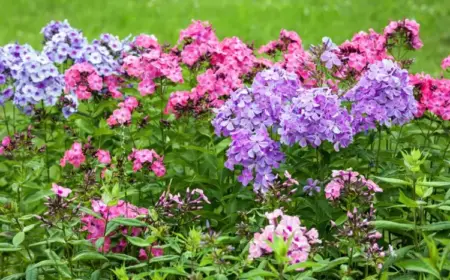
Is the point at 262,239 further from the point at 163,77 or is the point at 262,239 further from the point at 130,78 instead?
the point at 130,78

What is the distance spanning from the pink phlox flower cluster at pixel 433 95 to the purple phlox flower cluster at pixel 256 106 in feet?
2.43

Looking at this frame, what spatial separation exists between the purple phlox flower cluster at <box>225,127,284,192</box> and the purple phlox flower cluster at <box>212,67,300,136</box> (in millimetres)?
75

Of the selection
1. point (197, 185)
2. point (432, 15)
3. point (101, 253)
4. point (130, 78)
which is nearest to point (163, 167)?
point (197, 185)

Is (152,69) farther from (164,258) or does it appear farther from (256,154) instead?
(164,258)

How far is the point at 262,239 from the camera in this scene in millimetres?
2881

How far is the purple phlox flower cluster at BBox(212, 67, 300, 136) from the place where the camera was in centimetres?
380

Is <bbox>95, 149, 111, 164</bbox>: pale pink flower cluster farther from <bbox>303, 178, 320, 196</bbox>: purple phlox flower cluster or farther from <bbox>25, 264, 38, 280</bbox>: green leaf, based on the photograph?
<bbox>303, 178, 320, 196</bbox>: purple phlox flower cluster

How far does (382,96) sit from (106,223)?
123 centimetres

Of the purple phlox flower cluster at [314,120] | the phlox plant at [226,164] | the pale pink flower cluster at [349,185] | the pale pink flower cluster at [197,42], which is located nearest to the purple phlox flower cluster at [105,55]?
the phlox plant at [226,164]

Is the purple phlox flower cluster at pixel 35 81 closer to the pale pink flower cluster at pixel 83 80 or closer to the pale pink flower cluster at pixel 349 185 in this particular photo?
the pale pink flower cluster at pixel 83 80

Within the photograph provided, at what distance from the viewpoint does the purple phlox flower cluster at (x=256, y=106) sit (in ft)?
12.5

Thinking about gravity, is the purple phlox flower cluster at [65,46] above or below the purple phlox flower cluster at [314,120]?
above

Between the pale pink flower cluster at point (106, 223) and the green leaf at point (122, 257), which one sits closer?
the green leaf at point (122, 257)

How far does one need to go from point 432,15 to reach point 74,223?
9.57 metres
